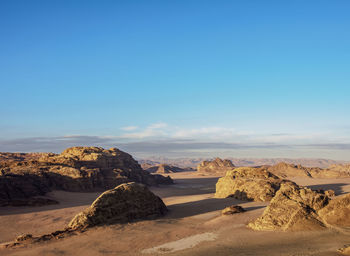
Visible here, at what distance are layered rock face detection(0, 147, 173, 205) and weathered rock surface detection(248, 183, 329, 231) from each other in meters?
17.3

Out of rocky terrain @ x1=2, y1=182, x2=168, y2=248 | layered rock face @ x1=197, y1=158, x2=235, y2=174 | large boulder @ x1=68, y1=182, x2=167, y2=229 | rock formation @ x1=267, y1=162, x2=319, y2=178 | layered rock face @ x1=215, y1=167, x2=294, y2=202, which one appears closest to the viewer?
rocky terrain @ x1=2, y1=182, x2=168, y2=248

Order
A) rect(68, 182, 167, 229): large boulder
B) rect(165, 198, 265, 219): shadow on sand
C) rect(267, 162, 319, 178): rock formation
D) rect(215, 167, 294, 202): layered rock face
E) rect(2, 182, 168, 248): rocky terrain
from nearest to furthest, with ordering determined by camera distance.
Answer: rect(2, 182, 168, 248): rocky terrain
rect(68, 182, 167, 229): large boulder
rect(165, 198, 265, 219): shadow on sand
rect(215, 167, 294, 202): layered rock face
rect(267, 162, 319, 178): rock formation

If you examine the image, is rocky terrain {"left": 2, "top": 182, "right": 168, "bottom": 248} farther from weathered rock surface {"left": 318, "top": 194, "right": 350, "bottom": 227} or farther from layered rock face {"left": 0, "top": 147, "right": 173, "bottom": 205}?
layered rock face {"left": 0, "top": 147, "right": 173, "bottom": 205}

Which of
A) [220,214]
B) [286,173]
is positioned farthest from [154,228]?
[286,173]

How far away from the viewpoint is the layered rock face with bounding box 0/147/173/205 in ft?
77.1

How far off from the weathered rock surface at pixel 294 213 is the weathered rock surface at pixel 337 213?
0.79ft

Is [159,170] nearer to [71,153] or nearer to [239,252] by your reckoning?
[71,153]

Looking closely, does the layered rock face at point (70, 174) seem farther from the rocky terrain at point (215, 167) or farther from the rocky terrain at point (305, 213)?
the rocky terrain at point (215, 167)

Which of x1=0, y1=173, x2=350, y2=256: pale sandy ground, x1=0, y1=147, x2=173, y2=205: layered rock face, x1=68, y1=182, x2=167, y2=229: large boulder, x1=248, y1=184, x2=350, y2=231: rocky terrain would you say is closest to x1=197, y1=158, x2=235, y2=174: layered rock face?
x1=0, y1=147, x2=173, y2=205: layered rock face

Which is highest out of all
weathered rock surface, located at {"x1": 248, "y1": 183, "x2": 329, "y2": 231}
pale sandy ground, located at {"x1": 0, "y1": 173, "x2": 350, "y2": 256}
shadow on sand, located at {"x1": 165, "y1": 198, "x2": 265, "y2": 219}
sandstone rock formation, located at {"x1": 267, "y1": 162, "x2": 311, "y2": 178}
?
weathered rock surface, located at {"x1": 248, "y1": 183, "x2": 329, "y2": 231}

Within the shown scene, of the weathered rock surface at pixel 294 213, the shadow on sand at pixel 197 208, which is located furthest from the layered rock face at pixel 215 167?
the weathered rock surface at pixel 294 213

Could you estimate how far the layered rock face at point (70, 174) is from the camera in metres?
23.5

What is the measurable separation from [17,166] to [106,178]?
10108mm

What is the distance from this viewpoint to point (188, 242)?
370 inches
